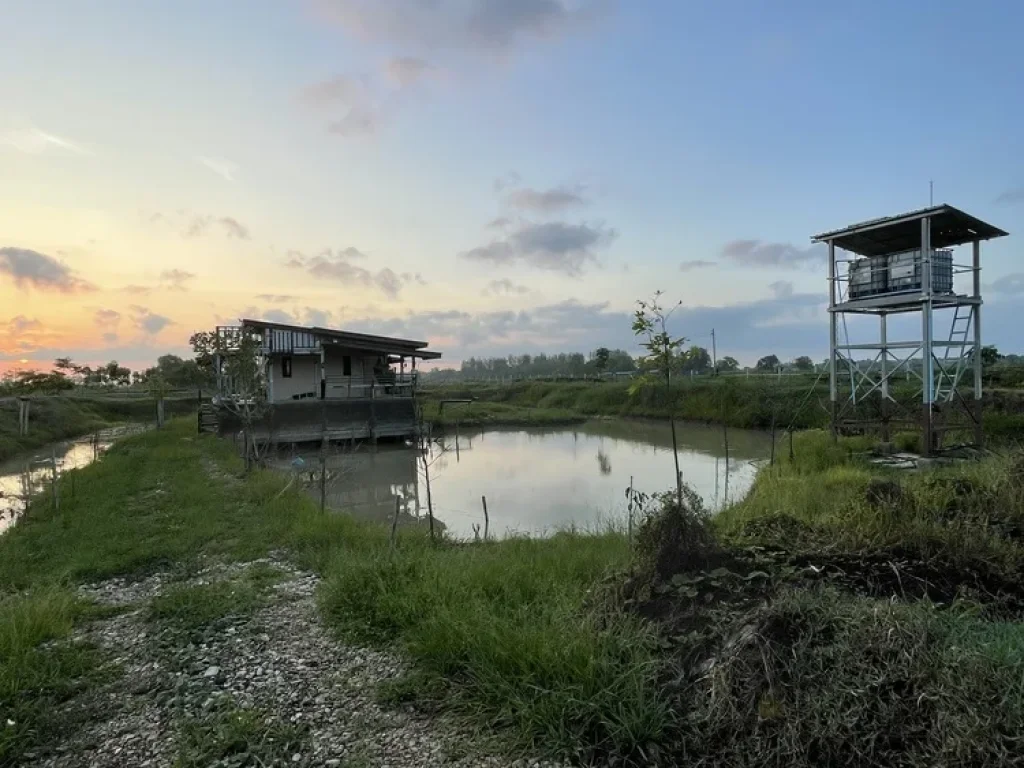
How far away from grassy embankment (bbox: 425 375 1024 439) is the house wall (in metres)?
6.64

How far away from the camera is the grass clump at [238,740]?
2.86 metres

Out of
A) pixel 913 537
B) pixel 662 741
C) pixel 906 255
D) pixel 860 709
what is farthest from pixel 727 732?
pixel 906 255

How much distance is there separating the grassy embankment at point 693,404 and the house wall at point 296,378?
6640 mm

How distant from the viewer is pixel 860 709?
8.36ft

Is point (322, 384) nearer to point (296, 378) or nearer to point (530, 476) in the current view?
point (296, 378)

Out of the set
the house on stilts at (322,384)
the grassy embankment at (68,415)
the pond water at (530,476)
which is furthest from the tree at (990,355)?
the grassy embankment at (68,415)

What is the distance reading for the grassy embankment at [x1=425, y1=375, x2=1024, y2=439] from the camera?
2650 centimetres

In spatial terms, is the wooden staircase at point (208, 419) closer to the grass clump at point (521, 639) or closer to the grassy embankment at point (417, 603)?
the grassy embankment at point (417, 603)

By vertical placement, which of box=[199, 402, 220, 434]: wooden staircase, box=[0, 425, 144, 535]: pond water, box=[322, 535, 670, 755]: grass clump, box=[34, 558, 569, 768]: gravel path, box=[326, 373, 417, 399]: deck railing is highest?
box=[326, 373, 417, 399]: deck railing

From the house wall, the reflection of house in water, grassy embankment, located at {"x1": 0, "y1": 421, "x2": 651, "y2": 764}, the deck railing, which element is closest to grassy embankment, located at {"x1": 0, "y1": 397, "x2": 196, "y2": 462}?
the house wall

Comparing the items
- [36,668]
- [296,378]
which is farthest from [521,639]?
[296,378]

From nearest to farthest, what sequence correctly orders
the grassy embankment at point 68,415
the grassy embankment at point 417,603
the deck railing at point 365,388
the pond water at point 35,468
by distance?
1. the grassy embankment at point 417,603
2. the pond water at point 35,468
3. the grassy embankment at point 68,415
4. the deck railing at point 365,388

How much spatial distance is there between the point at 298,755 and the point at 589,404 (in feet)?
122

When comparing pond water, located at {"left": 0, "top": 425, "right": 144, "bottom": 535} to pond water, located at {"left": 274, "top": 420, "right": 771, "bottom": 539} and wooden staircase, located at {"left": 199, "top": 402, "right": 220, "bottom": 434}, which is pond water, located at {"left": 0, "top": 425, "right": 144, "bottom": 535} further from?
pond water, located at {"left": 274, "top": 420, "right": 771, "bottom": 539}
